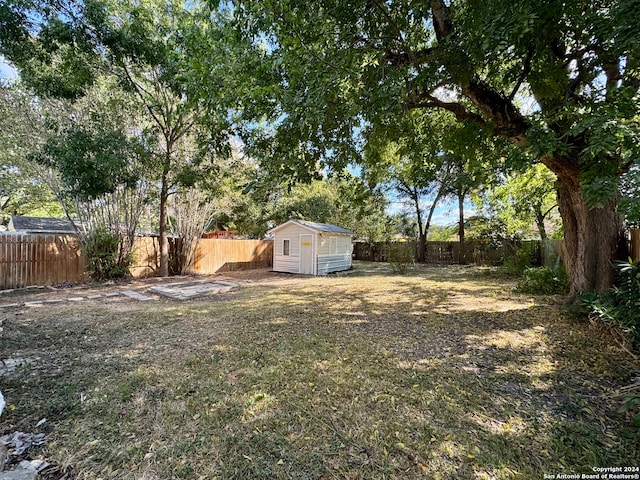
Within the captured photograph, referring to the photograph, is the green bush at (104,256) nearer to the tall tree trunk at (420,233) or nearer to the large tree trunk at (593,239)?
the large tree trunk at (593,239)

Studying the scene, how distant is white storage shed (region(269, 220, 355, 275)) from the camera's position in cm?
1142

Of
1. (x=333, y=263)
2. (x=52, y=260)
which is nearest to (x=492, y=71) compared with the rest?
(x=333, y=263)

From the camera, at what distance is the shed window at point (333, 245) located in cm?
1232

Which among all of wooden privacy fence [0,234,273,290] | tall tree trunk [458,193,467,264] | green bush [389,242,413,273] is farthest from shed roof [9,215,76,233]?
tall tree trunk [458,193,467,264]

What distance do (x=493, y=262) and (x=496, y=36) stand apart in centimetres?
1288

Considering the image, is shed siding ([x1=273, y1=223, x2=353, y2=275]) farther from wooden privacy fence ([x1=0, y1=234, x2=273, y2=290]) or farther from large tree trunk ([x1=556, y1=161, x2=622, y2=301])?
large tree trunk ([x1=556, y1=161, x2=622, y2=301])

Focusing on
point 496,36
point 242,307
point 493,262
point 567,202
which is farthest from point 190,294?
point 493,262

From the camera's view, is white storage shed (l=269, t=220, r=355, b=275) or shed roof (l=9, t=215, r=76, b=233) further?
shed roof (l=9, t=215, r=76, b=233)

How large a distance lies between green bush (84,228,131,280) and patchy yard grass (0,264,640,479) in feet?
14.1

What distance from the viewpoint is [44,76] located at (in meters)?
5.97

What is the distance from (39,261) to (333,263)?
9770 mm

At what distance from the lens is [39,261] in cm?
768

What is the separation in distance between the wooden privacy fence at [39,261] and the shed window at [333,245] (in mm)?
8641

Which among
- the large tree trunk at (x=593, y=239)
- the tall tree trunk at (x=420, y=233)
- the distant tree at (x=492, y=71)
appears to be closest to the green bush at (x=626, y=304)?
the distant tree at (x=492, y=71)
